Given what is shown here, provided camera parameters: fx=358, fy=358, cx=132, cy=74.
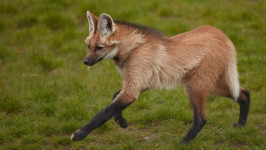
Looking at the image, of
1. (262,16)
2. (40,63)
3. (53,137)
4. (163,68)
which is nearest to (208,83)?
(163,68)

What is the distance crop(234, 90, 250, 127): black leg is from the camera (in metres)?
4.98

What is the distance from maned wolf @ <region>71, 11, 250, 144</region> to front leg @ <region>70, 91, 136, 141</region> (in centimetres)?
1

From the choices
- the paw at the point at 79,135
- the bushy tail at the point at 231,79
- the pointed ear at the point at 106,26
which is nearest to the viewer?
the paw at the point at 79,135

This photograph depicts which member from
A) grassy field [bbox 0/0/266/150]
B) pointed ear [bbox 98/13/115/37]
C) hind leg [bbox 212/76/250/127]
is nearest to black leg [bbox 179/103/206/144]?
grassy field [bbox 0/0/266/150]

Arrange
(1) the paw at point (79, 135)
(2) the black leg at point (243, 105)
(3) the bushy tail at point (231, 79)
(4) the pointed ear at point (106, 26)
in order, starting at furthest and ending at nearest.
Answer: (2) the black leg at point (243, 105), (3) the bushy tail at point (231, 79), (4) the pointed ear at point (106, 26), (1) the paw at point (79, 135)

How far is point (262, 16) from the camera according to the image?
27.6 feet

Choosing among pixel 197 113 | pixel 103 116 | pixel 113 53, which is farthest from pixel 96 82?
pixel 197 113

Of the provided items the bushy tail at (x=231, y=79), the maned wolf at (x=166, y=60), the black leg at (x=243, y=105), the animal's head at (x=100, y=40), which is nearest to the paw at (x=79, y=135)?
the maned wolf at (x=166, y=60)

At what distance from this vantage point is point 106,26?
4512 mm

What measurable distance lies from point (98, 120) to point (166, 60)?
1210 millimetres

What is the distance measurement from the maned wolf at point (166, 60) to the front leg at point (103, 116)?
0.04ft

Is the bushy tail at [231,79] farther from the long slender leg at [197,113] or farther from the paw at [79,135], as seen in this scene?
the paw at [79,135]

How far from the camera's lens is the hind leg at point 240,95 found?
489 cm

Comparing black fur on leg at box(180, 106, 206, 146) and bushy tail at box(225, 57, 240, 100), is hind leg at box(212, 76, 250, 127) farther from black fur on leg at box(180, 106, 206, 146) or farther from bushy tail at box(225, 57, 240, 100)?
black fur on leg at box(180, 106, 206, 146)
